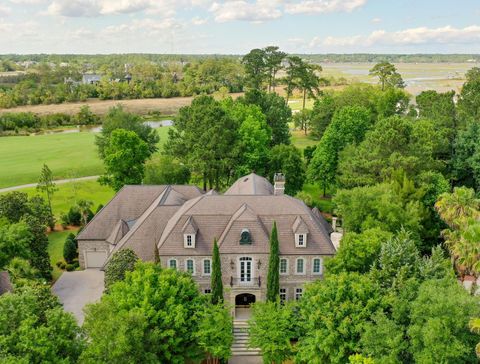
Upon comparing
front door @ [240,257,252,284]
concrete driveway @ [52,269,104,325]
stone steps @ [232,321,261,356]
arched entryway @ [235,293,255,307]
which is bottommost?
stone steps @ [232,321,261,356]

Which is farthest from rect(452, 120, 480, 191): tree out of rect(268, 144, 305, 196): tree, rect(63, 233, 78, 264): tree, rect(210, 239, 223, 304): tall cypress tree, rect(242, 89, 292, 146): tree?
rect(63, 233, 78, 264): tree

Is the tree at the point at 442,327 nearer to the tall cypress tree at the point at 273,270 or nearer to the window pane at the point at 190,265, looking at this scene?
the tall cypress tree at the point at 273,270

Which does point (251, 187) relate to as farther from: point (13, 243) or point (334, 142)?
point (13, 243)

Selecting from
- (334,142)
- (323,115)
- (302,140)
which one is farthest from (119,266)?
(302,140)

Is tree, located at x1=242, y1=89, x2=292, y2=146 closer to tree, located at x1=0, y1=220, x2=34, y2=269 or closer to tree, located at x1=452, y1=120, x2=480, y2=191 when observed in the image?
tree, located at x1=452, y1=120, x2=480, y2=191

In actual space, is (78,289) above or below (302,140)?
below

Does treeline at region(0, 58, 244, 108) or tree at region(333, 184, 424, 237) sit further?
treeline at region(0, 58, 244, 108)

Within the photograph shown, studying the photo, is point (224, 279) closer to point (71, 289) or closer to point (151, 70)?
point (71, 289)
